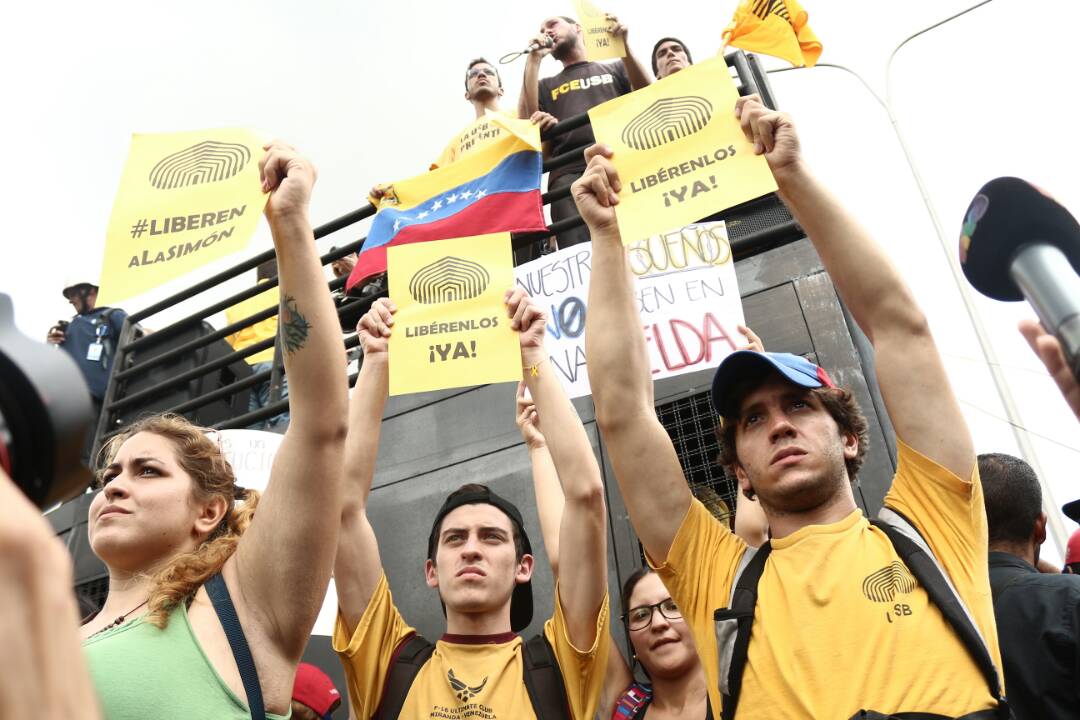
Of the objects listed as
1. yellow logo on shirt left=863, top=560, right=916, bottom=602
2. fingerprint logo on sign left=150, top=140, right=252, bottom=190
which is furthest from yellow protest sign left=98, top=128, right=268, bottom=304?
yellow logo on shirt left=863, top=560, right=916, bottom=602

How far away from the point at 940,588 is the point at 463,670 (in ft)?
5.05

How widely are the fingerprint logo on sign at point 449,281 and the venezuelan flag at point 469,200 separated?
30.0 inches

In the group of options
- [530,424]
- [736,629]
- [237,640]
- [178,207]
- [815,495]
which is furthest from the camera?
[530,424]

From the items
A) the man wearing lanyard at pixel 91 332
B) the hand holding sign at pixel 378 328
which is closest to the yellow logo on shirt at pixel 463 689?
the hand holding sign at pixel 378 328

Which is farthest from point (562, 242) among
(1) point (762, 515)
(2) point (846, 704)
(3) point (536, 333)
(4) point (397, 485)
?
(2) point (846, 704)

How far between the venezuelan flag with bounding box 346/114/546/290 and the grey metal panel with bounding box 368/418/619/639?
124 centimetres

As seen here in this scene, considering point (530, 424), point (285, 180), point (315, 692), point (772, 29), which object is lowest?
point (315, 692)

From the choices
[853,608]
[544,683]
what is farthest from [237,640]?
[853,608]

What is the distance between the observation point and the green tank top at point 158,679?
170 cm

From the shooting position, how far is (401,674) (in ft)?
9.41

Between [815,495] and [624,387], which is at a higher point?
[624,387]

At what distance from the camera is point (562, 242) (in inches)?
233

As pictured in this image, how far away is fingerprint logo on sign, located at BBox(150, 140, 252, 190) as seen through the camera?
2.94 meters

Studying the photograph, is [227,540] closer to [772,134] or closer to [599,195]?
[599,195]
